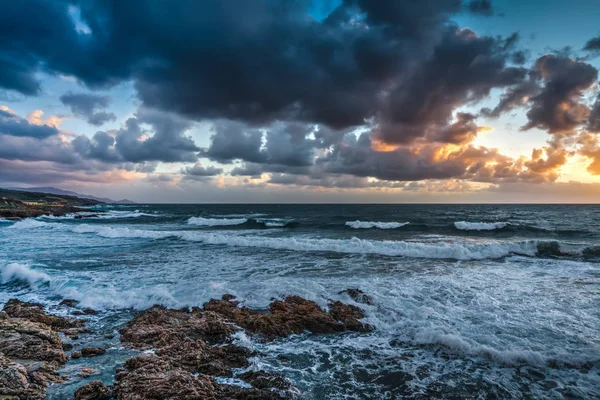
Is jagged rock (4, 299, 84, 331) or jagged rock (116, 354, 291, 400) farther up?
jagged rock (116, 354, 291, 400)

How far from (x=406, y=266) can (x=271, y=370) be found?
11.7 m

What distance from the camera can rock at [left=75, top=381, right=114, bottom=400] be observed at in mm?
4680

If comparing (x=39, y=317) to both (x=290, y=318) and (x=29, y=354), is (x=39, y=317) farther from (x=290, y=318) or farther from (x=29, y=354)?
(x=290, y=318)

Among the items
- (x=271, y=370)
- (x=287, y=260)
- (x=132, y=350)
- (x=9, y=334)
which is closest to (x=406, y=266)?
(x=287, y=260)

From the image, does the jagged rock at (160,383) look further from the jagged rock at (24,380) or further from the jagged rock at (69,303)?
the jagged rock at (69,303)

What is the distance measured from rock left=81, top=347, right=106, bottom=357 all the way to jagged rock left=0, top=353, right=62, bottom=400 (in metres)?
0.77

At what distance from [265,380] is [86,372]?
3.35 metres

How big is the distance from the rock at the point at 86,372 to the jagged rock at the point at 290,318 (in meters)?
3.35

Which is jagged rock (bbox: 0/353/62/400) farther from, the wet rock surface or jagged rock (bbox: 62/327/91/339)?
jagged rock (bbox: 62/327/91/339)

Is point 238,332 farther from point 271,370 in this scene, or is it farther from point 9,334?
point 9,334

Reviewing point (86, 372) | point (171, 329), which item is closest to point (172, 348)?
point (171, 329)

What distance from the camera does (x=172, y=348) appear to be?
20.9 feet

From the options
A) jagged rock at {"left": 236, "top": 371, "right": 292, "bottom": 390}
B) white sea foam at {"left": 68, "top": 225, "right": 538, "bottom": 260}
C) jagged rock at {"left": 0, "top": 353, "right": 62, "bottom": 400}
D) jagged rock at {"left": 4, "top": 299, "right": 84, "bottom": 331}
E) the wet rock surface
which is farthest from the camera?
white sea foam at {"left": 68, "top": 225, "right": 538, "bottom": 260}

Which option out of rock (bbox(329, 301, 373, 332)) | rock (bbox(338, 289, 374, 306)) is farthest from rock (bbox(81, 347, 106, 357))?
rock (bbox(338, 289, 374, 306))
